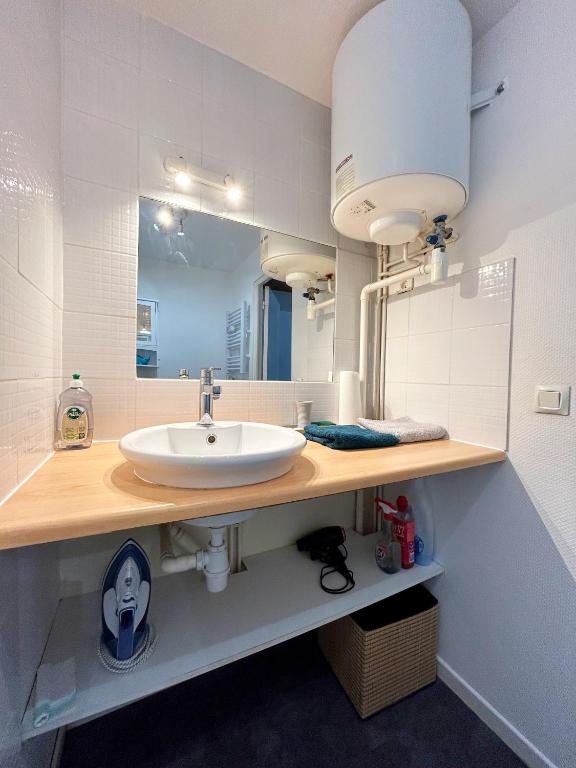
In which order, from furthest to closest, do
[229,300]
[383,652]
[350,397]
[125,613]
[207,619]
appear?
[350,397]
[229,300]
[383,652]
[207,619]
[125,613]

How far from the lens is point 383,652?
0.98m

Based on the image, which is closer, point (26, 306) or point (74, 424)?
point (26, 306)

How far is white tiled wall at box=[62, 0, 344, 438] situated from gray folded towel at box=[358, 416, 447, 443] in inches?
15.9

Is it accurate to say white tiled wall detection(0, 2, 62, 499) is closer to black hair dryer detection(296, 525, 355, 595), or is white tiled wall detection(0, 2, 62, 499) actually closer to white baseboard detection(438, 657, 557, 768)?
black hair dryer detection(296, 525, 355, 595)

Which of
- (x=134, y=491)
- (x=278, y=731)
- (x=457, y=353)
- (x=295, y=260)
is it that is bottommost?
(x=278, y=731)

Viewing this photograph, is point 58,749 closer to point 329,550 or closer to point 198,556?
point 198,556

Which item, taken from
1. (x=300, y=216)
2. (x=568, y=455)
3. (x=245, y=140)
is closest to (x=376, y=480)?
(x=568, y=455)

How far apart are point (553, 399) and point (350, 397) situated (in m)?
0.62

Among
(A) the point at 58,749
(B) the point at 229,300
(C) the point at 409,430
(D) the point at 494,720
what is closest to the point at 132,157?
(B) the point at 229,300

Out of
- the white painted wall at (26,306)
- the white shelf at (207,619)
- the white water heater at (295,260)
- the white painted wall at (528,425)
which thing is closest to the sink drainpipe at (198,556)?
the white shelf at (207,619)

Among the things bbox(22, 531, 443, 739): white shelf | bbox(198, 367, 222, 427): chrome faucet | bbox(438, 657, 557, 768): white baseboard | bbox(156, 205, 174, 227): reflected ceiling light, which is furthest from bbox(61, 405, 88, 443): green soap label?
bbox(438, 657, 557, 768): white baseboard

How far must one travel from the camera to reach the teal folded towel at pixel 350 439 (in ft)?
2.90

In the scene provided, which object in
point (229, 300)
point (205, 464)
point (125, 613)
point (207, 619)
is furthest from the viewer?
point (229, 300)

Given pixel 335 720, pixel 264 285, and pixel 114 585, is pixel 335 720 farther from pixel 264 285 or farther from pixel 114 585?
pixel 264 285
